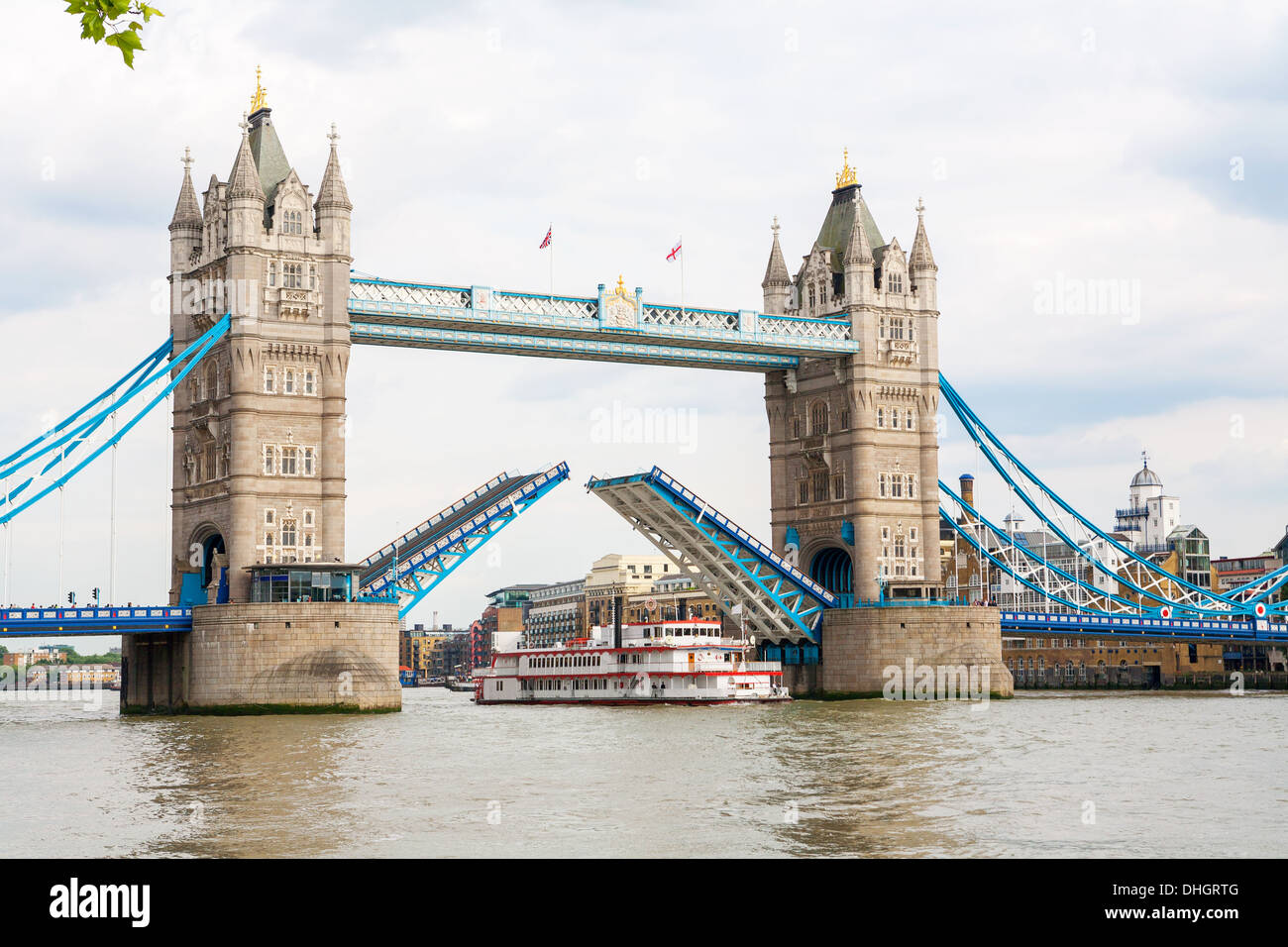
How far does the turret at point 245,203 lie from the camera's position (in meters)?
59.7

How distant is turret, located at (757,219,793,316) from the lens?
3086 inches

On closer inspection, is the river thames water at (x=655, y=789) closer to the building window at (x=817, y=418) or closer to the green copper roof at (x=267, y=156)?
the green copper roof at (x=267, y=156)

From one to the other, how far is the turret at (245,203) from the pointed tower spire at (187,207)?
14.3 ft

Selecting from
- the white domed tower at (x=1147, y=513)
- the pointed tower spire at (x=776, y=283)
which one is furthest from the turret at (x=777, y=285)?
the white domed tower at (x=1147, y=513)

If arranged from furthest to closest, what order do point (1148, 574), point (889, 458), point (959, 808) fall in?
point (1148, 574)
point (889, 458)
point (959, 808)

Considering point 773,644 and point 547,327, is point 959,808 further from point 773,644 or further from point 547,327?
point 773,644

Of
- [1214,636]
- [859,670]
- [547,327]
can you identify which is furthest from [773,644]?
[1214,636]

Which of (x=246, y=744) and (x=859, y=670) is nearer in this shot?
(x=246, y=744)

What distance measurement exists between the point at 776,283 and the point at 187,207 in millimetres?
29262

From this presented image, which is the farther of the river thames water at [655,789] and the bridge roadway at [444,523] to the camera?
the bridge roadway at [444,523]

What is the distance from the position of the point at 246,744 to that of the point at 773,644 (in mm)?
40213

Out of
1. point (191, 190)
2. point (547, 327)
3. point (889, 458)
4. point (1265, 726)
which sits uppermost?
point (191, 190)

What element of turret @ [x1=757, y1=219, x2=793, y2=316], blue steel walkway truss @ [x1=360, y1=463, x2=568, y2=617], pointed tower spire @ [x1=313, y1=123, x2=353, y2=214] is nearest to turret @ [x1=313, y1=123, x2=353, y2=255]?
pointed tower spire @ [x1=313, y1=123, x2=353, y2=214]
